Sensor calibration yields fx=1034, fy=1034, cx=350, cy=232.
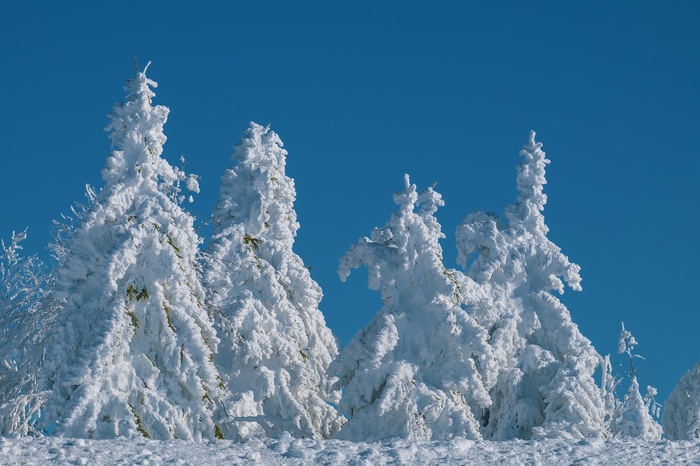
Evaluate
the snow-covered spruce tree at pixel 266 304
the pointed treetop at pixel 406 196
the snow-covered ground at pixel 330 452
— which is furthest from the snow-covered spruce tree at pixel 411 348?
the snow-covered ground at pixel 330 452

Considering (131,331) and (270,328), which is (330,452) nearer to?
(131,331)

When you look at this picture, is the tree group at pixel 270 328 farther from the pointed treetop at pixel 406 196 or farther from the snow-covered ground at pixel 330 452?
the snow-covered ground at pixel 330 452

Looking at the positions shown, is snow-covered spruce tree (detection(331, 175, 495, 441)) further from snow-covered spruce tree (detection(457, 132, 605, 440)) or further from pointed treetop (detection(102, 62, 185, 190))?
pointed treetop (detection(102, 62, 185, 190))

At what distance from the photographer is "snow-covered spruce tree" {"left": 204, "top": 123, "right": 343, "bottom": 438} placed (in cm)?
2977

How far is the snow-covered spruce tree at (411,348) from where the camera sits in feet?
86.9

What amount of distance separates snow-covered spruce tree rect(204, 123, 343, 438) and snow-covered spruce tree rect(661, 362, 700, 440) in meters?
11.8

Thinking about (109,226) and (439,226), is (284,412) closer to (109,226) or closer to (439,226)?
(439,226)

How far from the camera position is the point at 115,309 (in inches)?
867

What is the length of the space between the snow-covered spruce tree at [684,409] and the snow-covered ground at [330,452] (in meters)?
15.3

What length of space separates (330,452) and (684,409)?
21.0 meters

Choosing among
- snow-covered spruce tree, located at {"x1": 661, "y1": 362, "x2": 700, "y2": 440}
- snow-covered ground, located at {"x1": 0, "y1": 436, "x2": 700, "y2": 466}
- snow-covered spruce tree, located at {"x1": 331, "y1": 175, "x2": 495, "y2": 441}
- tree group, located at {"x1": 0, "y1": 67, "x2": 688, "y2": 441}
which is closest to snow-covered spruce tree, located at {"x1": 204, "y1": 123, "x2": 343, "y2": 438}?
tree group, located at {"x1": 0, "y1": 67, "x2": 688, "y2": 441}

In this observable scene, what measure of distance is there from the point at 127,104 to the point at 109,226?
347cm

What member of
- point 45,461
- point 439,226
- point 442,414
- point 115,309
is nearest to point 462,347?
point 442,414

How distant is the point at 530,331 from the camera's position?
30.5 m
